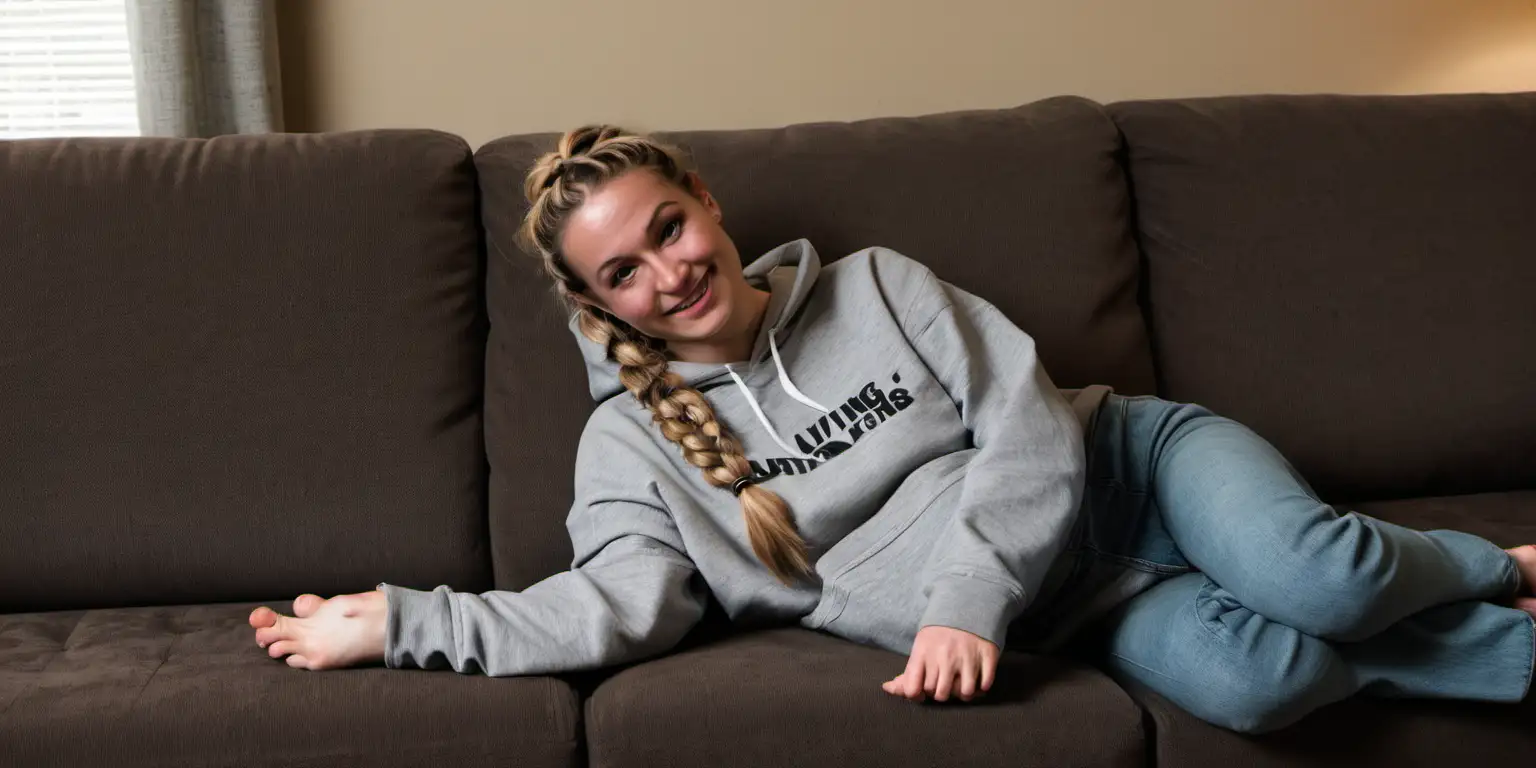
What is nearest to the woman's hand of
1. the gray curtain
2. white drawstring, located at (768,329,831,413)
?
white drawstring, located at (768,329,831,413)

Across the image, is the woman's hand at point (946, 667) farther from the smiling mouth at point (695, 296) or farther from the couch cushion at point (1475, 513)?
the couch cushion at point (1475, 513)

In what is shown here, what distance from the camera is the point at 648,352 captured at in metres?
1.63

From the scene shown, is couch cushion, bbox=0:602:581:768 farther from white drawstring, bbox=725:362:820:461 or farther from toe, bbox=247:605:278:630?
white drawstring, bbox=725:362:820:461

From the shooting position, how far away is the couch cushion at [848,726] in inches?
50.0

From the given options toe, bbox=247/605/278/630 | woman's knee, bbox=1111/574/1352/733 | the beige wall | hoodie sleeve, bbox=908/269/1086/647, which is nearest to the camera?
woman's knee, bbox=1111/574/1352/733

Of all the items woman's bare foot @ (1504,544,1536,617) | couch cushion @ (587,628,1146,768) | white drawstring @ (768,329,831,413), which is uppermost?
white drawstring @ (768,329,831,413)

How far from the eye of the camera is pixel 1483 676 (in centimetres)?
130

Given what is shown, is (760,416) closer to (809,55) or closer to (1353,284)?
(1353,284)

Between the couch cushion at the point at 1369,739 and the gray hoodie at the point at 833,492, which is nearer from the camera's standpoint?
the couch cushion at the point at 1369,739

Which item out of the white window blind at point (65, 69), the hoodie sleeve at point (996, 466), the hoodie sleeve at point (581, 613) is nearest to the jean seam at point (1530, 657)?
the hoodie sleeve at point (996, 466)

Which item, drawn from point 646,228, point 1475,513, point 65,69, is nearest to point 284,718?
point 646,228

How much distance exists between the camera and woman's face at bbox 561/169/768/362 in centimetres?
154

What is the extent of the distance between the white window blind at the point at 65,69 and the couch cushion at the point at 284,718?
52.4 inches

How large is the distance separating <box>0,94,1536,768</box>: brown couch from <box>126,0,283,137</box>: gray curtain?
0.38m
